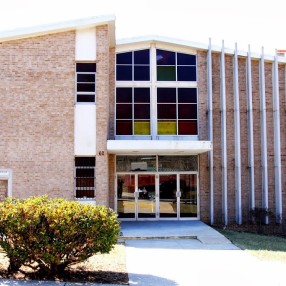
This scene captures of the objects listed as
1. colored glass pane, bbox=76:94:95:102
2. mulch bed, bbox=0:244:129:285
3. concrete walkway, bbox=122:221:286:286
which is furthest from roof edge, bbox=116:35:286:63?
mulch bed, bbox=0:244:129:285

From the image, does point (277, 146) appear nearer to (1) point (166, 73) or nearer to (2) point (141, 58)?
(1) point (166, 73)

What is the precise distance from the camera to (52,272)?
8.84 metres

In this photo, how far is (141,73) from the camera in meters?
19.8

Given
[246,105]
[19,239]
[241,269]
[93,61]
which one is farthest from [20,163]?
[246,105]

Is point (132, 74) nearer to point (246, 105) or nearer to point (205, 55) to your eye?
point (205, 55)

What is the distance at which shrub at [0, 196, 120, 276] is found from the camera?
8523 mm

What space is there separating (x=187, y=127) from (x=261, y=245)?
7407 millimetres

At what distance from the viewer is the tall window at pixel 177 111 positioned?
19500 millimetres

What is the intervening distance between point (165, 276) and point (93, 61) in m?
9.52

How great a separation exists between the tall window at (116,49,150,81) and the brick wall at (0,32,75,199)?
391cm

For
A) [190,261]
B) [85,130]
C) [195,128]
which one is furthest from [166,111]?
[190,261]

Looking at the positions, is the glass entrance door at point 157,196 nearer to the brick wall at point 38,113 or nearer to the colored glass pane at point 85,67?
the brick wall at point 38,113

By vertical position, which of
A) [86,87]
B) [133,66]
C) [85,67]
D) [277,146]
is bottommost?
[277,146]

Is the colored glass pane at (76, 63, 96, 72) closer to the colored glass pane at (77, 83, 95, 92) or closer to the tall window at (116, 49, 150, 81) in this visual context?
the colored glass pane at (77, 83, 95, 92)
